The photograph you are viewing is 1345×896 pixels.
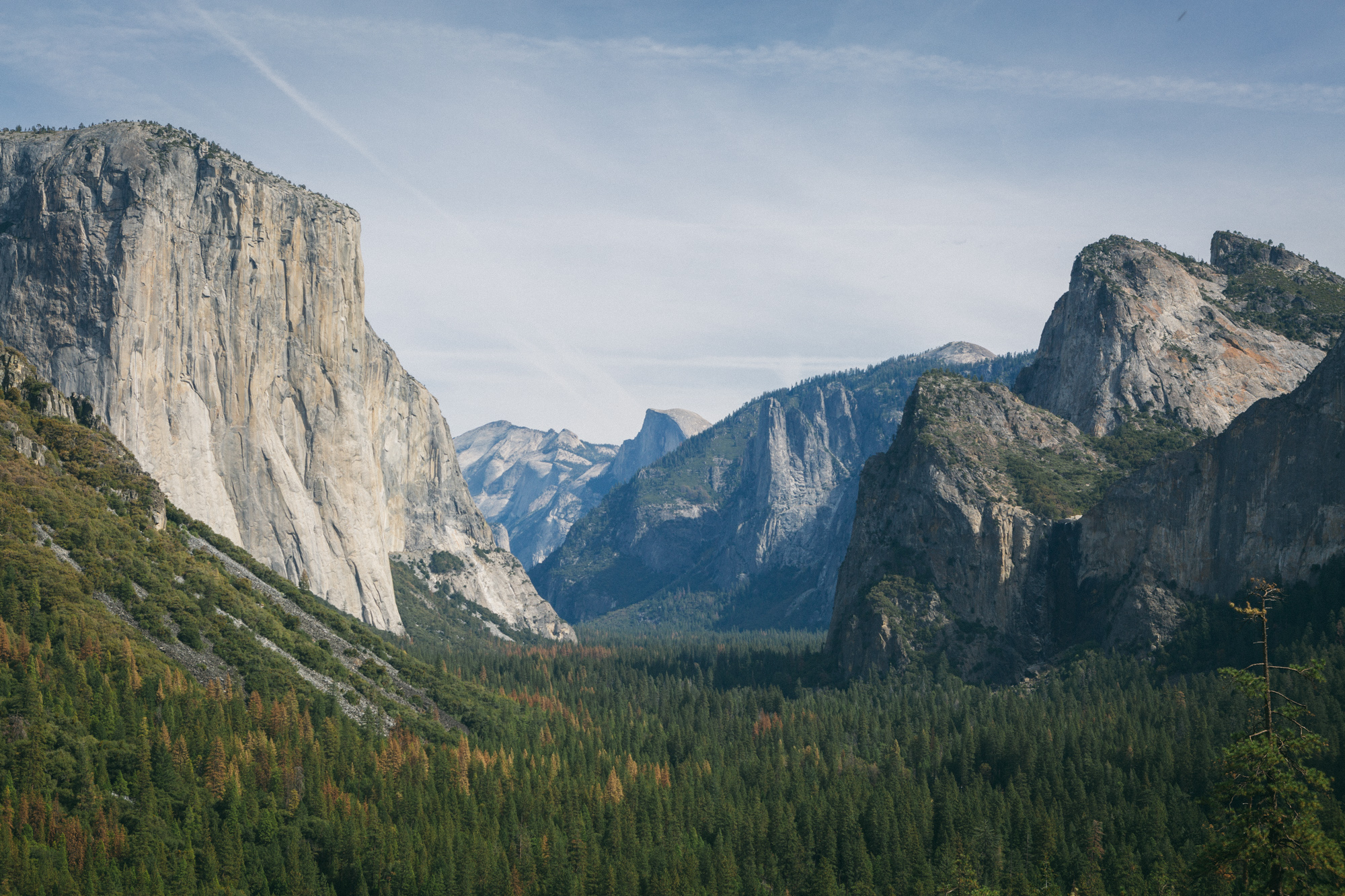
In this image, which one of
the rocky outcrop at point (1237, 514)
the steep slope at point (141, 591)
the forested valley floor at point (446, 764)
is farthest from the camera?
the rocky outcrop at point (1237, 514)

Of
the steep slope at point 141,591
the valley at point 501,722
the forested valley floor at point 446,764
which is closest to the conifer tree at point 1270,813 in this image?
the valley at point 501,722

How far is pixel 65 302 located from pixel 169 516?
179 ft

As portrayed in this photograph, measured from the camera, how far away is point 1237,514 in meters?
180

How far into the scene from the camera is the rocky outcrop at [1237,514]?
16588 cm

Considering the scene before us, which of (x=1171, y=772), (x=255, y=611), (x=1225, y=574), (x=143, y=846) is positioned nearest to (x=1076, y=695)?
(x=1225, y=574)

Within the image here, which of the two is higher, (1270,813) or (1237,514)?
(1237,514)

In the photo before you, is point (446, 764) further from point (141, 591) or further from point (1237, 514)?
point (1237, 514)

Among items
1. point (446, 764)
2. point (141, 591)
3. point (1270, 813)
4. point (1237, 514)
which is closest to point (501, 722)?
point (446, 764)

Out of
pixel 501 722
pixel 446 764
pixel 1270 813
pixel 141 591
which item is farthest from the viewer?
pixel 501 722

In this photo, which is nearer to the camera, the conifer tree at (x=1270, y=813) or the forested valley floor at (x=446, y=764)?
the conifer tree at (x=1270, y=813)

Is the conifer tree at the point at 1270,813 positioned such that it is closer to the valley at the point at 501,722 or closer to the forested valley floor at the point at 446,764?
the valley at the point at 501,722

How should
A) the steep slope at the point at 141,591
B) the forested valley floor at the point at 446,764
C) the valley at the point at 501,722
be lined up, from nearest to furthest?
the forested valley floor at the point at 446,764 < the valley at the point at 501,722 < the steep slope at the point at 141,591

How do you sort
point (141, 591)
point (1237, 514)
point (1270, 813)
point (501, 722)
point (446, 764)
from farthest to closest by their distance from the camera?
point (1237, 514) → point (501, 722) → point (141, 591) → point (446, 764) → point (1270, 813)

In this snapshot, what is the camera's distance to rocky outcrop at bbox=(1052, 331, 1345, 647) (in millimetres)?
165875
